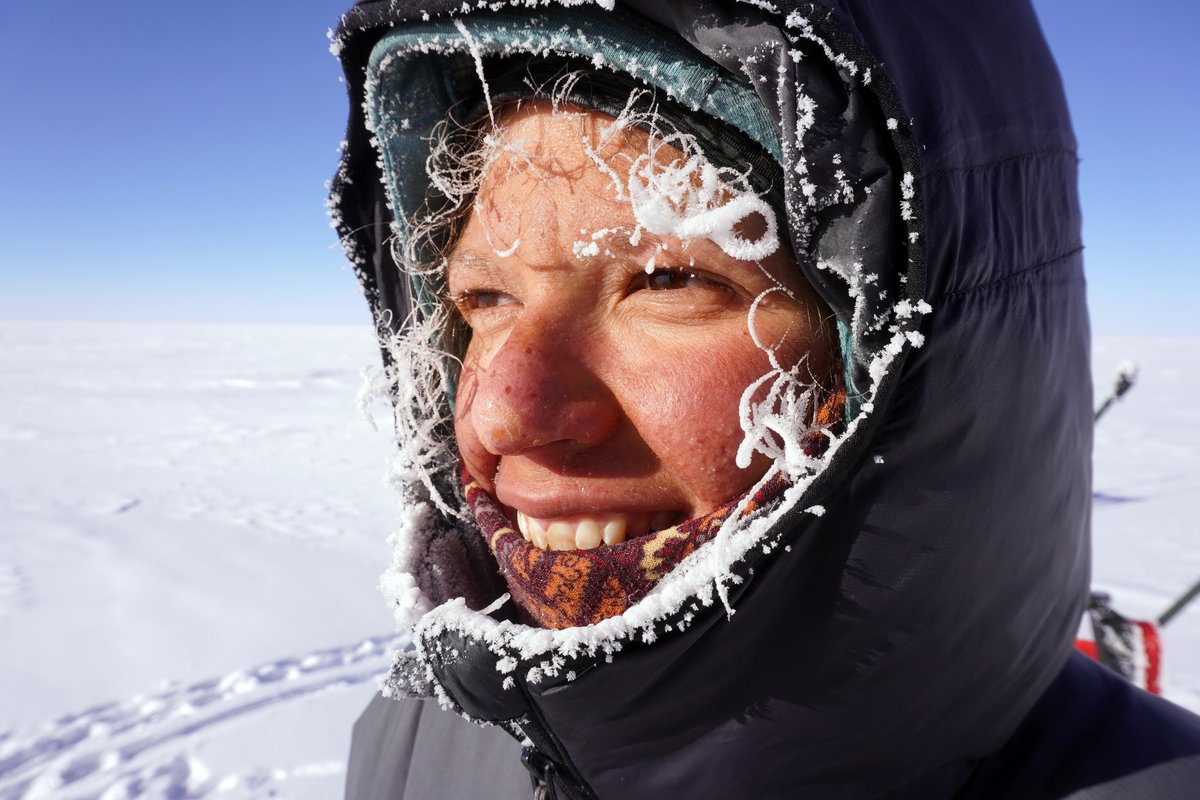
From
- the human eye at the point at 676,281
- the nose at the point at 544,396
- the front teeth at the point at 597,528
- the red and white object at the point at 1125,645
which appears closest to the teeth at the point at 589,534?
the front teeth at the point at 597,528

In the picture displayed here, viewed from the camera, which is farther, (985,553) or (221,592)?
(221,592)

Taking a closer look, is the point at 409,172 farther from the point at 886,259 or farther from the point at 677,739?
the point at 677,739

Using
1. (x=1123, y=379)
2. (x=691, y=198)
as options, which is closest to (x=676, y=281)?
(x=691, y=198)

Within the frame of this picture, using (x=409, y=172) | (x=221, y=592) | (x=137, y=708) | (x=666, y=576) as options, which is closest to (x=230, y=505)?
(x=221, y=592)

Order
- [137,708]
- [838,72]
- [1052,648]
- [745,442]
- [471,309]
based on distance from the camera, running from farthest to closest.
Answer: [137,708] → [471,309] → [1052,648] → [745,442] → [838,72]

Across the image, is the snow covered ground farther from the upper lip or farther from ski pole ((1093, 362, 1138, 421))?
the upper lip

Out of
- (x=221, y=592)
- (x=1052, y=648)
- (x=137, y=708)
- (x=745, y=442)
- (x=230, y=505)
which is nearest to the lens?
(x=745, y=442)

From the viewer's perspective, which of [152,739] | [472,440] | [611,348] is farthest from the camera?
[152,739]

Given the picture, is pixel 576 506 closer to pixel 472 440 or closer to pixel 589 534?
pixel 589 534
